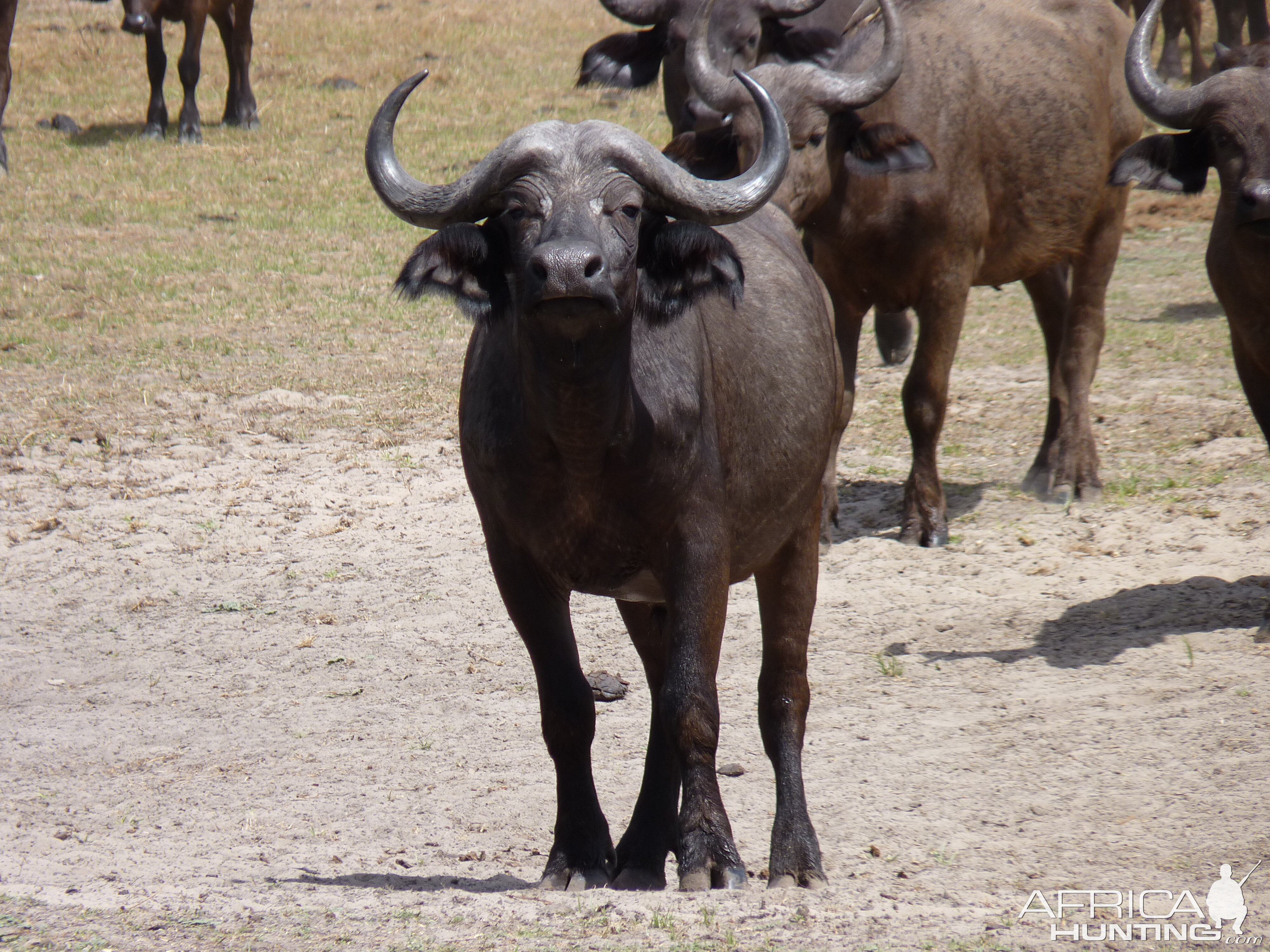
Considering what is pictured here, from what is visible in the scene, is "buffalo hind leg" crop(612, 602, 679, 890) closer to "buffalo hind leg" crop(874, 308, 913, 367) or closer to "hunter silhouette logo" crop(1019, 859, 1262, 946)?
"hunter silhouette logo" crop(1019, 859, 1262, 946)

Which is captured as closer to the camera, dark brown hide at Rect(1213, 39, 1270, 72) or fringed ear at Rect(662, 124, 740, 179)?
dark brown hide at Rect(1213, 39, 1270, 72)

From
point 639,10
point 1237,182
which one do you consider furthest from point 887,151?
point 639,10

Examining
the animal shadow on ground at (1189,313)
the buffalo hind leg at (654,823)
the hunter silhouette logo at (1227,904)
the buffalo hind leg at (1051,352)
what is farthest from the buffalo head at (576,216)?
the animal shadow on ground at (1189,313)

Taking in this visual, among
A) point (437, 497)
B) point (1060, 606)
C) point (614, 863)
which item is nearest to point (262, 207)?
point (437, 497)

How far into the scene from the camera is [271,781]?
537cm

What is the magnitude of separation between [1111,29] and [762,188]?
570 cm

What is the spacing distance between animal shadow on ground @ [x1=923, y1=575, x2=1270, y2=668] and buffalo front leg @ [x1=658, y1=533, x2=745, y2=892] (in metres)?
2.34

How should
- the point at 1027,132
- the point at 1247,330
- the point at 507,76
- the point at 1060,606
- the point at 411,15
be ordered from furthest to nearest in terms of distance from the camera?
the point at 411,15
the point at 507,76
the point at 1027,132
the point at 1060,606
the point at 1247,330

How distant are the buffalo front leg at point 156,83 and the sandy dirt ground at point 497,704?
876 centimetres

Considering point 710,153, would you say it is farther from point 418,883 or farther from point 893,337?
point 893,337

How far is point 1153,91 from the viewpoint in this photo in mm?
6391

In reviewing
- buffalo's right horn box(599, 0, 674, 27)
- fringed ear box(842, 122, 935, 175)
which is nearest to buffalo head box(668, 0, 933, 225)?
fringed ear box(842, 122, 935, 175)

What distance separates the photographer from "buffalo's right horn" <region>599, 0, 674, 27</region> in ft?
30.8

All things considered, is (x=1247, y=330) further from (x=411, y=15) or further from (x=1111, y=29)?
(x=411, y=15)
